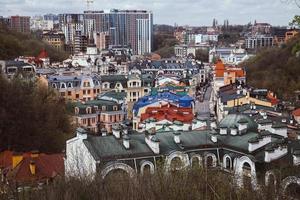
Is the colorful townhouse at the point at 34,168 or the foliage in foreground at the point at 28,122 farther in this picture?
the foliage in foreground at the point at 28,122

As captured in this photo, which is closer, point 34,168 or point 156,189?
point 156,189

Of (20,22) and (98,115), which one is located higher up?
(20,22)

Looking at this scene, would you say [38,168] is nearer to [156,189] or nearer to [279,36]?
[156,189]

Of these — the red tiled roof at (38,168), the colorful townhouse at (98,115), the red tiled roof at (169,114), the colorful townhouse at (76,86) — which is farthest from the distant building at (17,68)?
the red tiled roof at (38,168)

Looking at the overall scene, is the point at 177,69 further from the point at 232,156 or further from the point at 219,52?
the point at 232,156

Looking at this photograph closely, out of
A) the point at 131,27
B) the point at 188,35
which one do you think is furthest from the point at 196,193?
the point at 188,35

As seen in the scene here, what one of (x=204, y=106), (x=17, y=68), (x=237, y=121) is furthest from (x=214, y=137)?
(x=17, y=68)

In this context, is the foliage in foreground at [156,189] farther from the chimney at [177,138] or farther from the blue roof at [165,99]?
the blue roof at [165,99]
